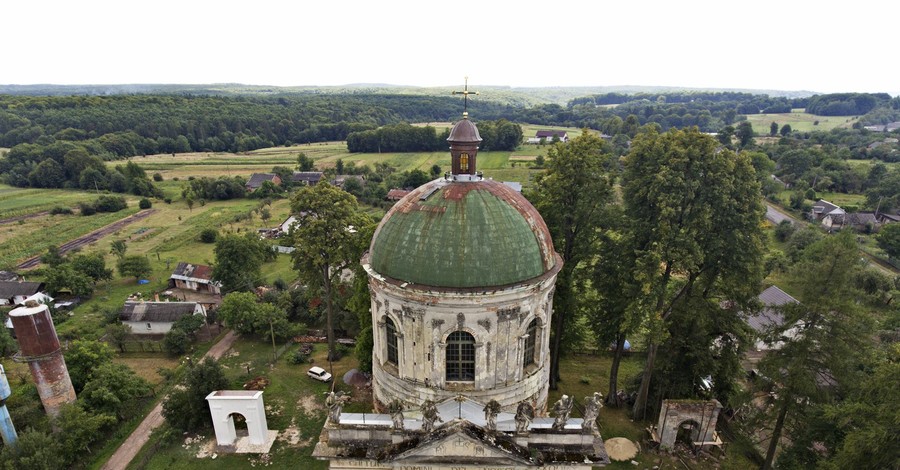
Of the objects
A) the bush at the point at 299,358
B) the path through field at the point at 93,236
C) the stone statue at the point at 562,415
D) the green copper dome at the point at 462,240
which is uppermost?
→ the green copper dome at the point at 462,240

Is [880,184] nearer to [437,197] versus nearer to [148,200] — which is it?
[437,197]

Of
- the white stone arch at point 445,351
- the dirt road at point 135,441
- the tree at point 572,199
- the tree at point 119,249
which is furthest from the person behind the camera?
the tree at point 119,249

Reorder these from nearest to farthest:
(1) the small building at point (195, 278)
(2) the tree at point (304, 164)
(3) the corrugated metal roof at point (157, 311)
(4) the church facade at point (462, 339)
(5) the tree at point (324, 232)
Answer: (4) the church facade at point (462, 339) < (5) the tree at point (324, 232) < (3) the corrugated metal roof at point (157, 311) < (1) the small building at point (195, 278) < (2) the tree at point (304, 164)

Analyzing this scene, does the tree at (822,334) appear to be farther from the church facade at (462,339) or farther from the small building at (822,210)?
the small building at (822,210)

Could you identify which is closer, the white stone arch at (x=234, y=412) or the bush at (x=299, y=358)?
the white stone arch at (x=234, y=412)

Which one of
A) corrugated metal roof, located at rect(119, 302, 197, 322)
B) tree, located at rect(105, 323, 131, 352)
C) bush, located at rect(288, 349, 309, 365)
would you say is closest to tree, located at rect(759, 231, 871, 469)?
bush, located at rect(288, 349, 309, 365)

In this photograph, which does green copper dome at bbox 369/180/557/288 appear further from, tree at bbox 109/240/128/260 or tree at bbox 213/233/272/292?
tree at bbox 109/240/128/260

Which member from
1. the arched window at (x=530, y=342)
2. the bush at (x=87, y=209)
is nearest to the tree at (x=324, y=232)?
the arched window at (x=530, y=342)
